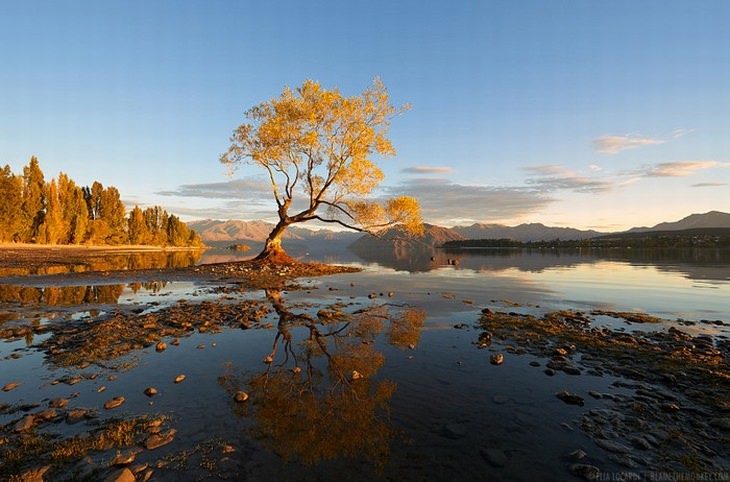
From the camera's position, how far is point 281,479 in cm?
554

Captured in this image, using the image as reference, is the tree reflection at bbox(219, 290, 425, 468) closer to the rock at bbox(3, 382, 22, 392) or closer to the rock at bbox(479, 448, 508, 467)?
the rock at bbox(479, 448, 508, 467)

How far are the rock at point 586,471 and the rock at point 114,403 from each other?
9956mm

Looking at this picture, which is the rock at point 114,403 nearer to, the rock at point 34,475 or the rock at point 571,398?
the rock at point 34,475

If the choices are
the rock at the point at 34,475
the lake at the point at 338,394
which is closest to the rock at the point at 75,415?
the lake at the point at 338,394

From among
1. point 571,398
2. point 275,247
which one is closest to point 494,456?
point 571,398

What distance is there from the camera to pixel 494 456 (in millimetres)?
6285

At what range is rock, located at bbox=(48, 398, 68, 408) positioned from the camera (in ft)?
26.0

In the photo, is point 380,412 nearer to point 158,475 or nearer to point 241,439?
point 241,439

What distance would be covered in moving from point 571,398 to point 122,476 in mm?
9814

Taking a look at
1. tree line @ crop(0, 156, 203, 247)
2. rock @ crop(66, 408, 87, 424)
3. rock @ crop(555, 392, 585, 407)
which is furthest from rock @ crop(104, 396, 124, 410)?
tree line @ crop(0, 156, 203, 247)

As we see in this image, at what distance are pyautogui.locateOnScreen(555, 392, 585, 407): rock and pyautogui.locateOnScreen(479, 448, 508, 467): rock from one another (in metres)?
3.28

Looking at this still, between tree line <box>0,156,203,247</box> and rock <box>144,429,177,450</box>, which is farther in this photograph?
tree line <box>0,156,203,247</box>

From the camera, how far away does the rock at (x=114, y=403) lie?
790 centimetres

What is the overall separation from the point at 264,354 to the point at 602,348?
41.8 ft
